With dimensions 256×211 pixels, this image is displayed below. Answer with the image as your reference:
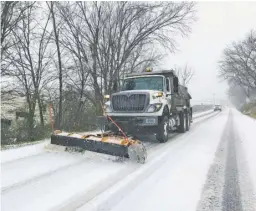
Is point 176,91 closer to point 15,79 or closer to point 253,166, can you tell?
point 253,166

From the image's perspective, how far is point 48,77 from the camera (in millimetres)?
22156

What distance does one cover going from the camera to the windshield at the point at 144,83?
1217 centimetres

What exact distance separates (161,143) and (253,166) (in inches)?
168

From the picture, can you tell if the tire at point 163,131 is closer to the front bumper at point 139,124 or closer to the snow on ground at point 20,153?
the front bumper at point 139,124

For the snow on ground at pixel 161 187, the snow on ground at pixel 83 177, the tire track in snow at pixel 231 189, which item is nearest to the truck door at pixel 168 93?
the snow on ground at pixel 83 177

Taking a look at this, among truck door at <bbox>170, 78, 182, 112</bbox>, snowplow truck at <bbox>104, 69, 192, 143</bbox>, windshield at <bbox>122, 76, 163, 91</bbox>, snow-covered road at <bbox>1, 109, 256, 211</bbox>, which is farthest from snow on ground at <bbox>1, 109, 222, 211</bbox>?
truck door at <bbox>170, 78, 182, 112</bbox>

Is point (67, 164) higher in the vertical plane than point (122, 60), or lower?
lower

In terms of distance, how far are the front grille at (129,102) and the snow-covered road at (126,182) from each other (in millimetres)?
2385

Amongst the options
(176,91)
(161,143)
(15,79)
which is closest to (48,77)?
(15,79)

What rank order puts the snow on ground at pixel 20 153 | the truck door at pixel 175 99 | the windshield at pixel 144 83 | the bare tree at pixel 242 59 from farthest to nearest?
the bare tree at pixel 242 59 < the truck door at pixel 175 99 < the windshield at pixel 144 83 < the snow on ground at pixel 20 153

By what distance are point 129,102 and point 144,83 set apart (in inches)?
65.4

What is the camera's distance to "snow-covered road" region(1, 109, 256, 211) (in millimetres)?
4707

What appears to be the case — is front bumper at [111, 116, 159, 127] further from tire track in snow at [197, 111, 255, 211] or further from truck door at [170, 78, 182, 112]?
truck door at [170, 78, 182, 112]

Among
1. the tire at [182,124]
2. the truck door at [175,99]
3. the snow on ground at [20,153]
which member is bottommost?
the snow on ground at [20,153]
